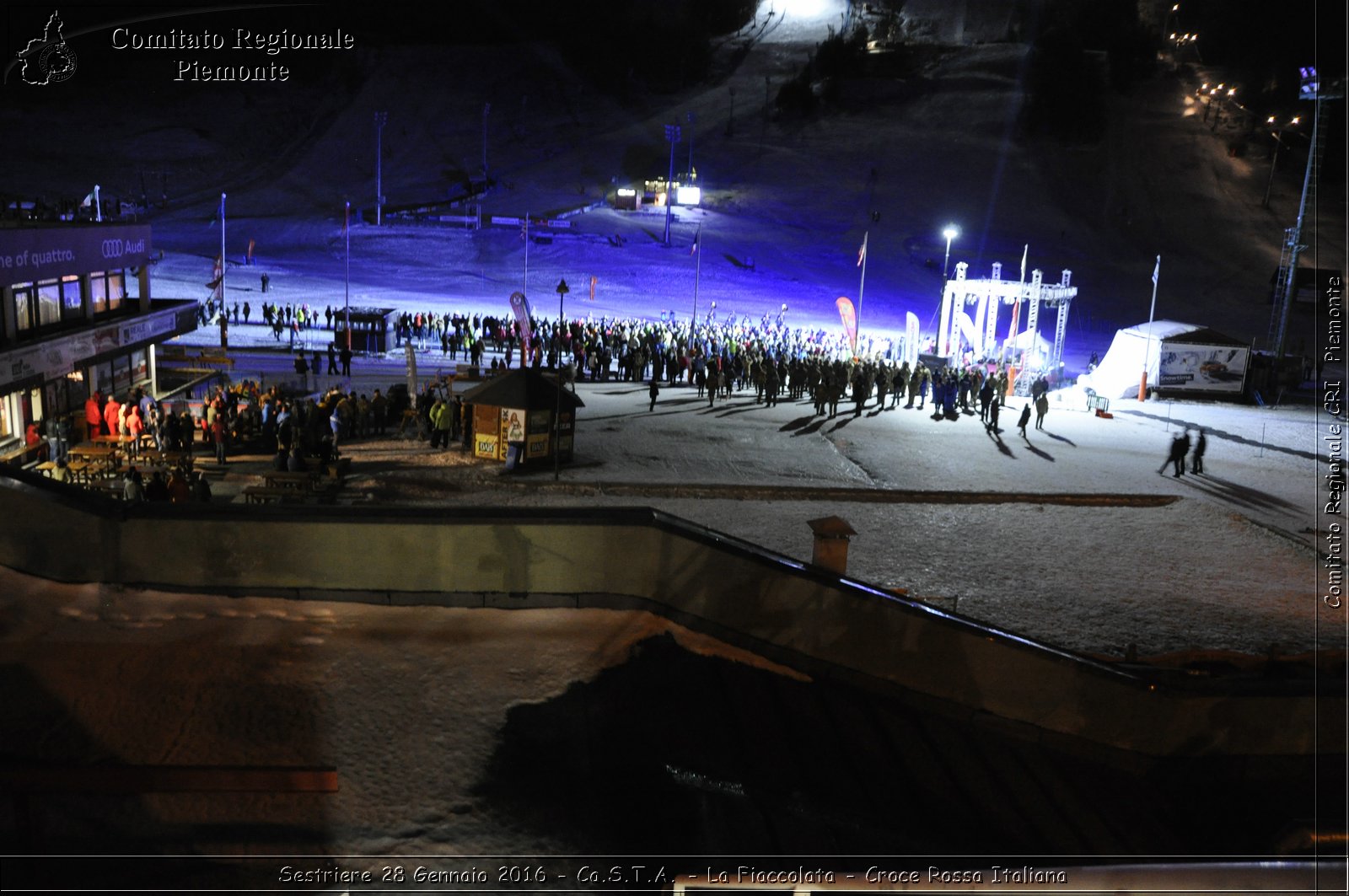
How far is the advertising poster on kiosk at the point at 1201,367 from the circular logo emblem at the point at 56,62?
5131 centimetres

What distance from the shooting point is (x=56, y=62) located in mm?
68000

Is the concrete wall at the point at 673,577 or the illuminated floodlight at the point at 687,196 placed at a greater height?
the illuminated floodlight at the point at 687,196

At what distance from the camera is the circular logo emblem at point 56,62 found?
5326cm

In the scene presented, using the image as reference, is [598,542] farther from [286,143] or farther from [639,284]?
[286,143]

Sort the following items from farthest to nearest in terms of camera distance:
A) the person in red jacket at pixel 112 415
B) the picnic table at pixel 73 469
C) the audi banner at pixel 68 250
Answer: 1. the person in red jacket at pixel 112 415
2. the audi banner at pixel 68 250
3. the picnic table at pixel 73 469

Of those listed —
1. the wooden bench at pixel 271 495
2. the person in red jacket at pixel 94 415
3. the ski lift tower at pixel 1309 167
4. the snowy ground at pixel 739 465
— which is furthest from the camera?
the ski lift tower at pixel 1309 167

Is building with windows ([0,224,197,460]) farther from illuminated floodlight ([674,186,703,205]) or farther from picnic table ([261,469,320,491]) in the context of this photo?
illuminated floodlight ([674,186,703,205])

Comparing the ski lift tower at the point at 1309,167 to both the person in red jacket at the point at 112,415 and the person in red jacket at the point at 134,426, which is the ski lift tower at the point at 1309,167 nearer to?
the person in red jacket at the point at 134,426

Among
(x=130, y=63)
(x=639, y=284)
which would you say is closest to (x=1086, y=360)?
(x=639, y=284)

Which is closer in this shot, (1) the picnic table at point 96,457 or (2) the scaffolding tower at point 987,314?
(1) the picnic table at point 96,457

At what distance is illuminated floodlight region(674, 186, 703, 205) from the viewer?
212 ft

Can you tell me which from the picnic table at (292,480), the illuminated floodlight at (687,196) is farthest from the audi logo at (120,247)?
the illuminated floodlight at (687,196)

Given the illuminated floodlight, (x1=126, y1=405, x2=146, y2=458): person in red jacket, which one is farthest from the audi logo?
the illuminated floodlight

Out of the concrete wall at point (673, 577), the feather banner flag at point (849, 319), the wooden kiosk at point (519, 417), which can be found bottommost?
the concrete wall at point (673, 577)
